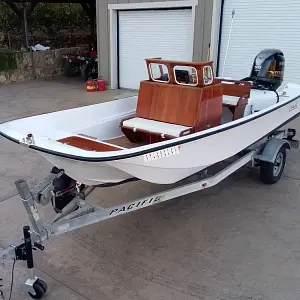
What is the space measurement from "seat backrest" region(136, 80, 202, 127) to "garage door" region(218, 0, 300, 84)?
5.26m

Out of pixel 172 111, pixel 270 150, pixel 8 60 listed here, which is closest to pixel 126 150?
pixel 172 111

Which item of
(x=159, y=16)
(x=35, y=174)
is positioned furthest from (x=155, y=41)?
(x=35, y=174)

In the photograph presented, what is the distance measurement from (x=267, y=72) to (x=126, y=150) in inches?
121

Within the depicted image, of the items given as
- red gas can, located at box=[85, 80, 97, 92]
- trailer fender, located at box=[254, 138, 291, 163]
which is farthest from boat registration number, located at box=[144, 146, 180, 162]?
red gas can, located at box=[85, 80, 97, 92]

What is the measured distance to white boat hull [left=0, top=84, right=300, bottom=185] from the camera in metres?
2.59

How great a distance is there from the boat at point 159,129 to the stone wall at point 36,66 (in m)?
9.13

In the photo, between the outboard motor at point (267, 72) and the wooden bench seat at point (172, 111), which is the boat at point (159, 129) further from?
the outboard motor at point (267, 72)

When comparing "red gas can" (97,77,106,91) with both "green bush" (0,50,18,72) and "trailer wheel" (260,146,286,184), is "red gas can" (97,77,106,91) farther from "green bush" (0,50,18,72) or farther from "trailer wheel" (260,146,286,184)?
"trailer wheel" (260,146,286,184)

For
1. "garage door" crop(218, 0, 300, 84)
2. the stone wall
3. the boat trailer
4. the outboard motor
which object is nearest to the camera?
the boat trailer

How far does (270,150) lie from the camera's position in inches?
161

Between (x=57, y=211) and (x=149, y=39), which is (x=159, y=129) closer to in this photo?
(x=57, y=211)

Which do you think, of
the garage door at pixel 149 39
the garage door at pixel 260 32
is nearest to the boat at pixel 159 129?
the garage door at pixel 260 32

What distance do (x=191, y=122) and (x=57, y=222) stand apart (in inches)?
58.1

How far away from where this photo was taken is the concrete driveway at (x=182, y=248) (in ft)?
8.65
